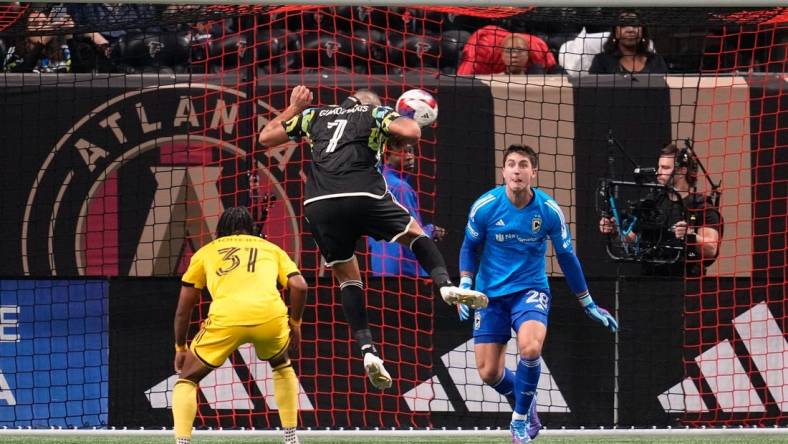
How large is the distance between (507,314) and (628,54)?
2.80 metres

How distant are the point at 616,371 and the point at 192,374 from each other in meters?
3.68

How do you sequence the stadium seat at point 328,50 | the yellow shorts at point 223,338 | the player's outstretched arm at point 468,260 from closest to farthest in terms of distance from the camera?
the yellow shorts at point 223,338
the player's outstretched arm at point 468,260
the stadium seat at point 328,50

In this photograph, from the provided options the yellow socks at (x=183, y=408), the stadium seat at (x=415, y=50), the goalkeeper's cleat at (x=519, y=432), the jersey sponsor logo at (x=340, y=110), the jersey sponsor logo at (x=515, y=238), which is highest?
the jersey sponsor logo at (x=340, y=110)

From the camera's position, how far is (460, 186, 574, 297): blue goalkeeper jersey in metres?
9.00

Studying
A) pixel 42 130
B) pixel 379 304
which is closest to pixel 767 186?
pixel 379 304

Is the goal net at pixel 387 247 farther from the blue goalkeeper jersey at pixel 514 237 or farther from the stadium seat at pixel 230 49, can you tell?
the blue goalkeeper jersey at pixel 514 237

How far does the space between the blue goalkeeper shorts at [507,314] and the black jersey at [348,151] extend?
1.40 metres

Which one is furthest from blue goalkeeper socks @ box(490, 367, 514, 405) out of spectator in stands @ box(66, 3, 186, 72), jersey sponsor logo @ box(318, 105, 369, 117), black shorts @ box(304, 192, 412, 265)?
spectator in stands @ box(66, 3, 186, 72)

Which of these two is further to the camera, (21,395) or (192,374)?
(21,395)

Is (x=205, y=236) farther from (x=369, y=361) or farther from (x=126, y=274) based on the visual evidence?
(x=369, y=361)

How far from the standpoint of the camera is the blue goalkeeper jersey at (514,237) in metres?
9.00

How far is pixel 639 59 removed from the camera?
35.6ft

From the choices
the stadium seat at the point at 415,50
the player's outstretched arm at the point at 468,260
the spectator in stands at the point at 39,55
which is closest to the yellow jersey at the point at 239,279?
the player's outstretched arm at the point at 468,260

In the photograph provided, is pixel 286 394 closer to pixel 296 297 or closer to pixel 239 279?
pixel 296 297
